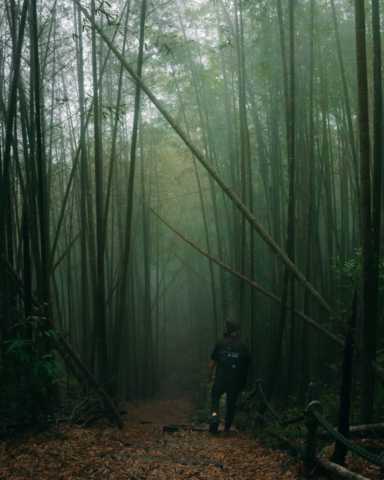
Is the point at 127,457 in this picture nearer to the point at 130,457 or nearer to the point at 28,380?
the point at 130,457

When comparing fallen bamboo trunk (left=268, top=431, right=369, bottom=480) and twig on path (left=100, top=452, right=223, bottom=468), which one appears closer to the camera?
fallen bamboo trunk (left=268, top=431, right=369, bottom=480)

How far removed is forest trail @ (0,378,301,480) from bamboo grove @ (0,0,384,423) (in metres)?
0.37

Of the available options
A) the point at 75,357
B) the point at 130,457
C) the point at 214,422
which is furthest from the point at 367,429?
the point at 75,357

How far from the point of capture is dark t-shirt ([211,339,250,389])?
3.73 meters

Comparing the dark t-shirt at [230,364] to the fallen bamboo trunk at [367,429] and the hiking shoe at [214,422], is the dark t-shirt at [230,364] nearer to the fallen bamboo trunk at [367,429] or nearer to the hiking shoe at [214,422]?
the hiking shoe at [214,422]

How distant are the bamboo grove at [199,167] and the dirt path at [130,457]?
1.20ft

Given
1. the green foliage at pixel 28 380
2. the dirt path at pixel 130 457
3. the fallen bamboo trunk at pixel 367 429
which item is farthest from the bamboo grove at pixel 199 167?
the dirt path at pixel 130 457

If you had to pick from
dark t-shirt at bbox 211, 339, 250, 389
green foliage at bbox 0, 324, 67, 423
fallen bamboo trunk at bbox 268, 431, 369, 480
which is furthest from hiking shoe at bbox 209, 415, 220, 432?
green foliage at bbox 0, 324, 67, 423

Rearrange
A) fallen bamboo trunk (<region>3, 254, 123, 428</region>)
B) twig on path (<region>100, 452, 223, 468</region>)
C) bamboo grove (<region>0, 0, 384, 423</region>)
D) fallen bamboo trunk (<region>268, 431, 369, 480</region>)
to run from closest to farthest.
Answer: fallen bamboo trunk (<region>268, 431, 369, 480</region>), twig on path (<region>100, 452, 223, 468</region>), bamboo grove (<region>0, 0, 384, 423</region>), fallen bamboo trunk (<region>3, 254, 123, 428</region>)

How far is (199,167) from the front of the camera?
9531 mm

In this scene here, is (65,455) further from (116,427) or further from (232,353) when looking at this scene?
(232,353)

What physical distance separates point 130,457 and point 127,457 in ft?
0.07

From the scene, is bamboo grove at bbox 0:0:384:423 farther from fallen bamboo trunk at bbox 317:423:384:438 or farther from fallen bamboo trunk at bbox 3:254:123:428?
fallen bamboo trunk at bbox 317:423:384:438

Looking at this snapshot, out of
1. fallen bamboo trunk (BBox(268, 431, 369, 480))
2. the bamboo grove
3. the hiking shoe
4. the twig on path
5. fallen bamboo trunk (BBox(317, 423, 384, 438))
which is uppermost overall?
the bamboo grove
